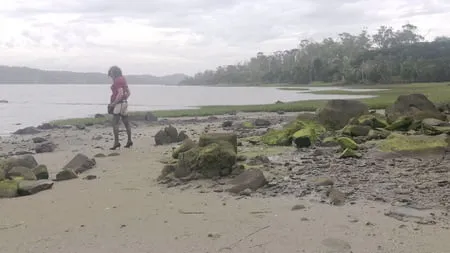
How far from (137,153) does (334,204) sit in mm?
7882

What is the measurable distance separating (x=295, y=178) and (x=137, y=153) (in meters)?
6.31

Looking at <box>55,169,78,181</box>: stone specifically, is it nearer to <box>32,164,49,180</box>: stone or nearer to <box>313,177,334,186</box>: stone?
<box>32,164,49,180</box>: stone

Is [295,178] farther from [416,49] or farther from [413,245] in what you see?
[416,49]

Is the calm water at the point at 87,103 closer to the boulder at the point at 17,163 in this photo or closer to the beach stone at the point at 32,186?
the boulder at the point at 17,163

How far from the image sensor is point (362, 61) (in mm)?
124750

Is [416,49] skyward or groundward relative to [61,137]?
skyward

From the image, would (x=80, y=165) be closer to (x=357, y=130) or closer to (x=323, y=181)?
(x=323, y=181)

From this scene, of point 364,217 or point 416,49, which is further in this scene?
point 416,49

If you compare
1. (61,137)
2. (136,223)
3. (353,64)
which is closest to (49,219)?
(136,223)

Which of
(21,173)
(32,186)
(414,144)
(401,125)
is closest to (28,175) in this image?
(21,173)

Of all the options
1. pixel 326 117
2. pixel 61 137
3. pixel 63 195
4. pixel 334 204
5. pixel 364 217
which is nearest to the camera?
pixel 364 217

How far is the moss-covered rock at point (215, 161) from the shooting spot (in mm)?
9080

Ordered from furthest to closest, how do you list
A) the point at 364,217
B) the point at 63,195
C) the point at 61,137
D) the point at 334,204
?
the point at 61,137, the point at 63,195, the point at 334,204, the point at 364,217

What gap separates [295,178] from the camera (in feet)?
28.0
